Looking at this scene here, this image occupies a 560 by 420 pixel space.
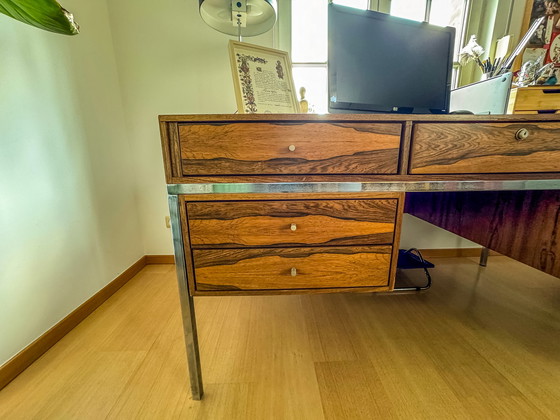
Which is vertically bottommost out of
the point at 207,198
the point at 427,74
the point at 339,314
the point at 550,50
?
the point at 339,314

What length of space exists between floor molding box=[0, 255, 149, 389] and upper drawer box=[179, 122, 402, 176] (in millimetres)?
887

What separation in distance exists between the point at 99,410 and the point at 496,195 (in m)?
1.55

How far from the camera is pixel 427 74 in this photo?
2.95 ft

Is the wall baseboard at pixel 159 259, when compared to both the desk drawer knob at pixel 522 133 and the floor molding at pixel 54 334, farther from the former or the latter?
the desk drawer knob at pixel 522 133

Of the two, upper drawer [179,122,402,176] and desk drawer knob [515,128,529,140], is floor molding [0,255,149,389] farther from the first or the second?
desk drawer knob [515,128,529,140]

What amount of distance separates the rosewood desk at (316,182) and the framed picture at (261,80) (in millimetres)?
344

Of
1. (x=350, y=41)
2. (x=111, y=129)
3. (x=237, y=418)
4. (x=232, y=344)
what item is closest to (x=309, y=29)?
(x=350, y=41)

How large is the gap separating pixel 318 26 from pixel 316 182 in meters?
1.25

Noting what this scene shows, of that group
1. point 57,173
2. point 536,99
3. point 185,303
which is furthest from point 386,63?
point 57,173

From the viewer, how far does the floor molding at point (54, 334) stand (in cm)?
74

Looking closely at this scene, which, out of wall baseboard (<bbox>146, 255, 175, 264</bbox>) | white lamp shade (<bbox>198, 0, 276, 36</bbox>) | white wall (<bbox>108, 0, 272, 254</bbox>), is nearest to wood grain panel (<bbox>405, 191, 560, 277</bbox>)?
white lamp shade (<bbox>198, 0, 276, 36</bbox>)

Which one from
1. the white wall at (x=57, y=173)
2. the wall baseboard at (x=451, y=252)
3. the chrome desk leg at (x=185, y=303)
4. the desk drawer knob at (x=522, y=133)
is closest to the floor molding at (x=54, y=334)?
the white wall at (x=57, y=173)

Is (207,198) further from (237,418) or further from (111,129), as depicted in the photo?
(111,129)

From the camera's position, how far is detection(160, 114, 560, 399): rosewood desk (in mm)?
543
